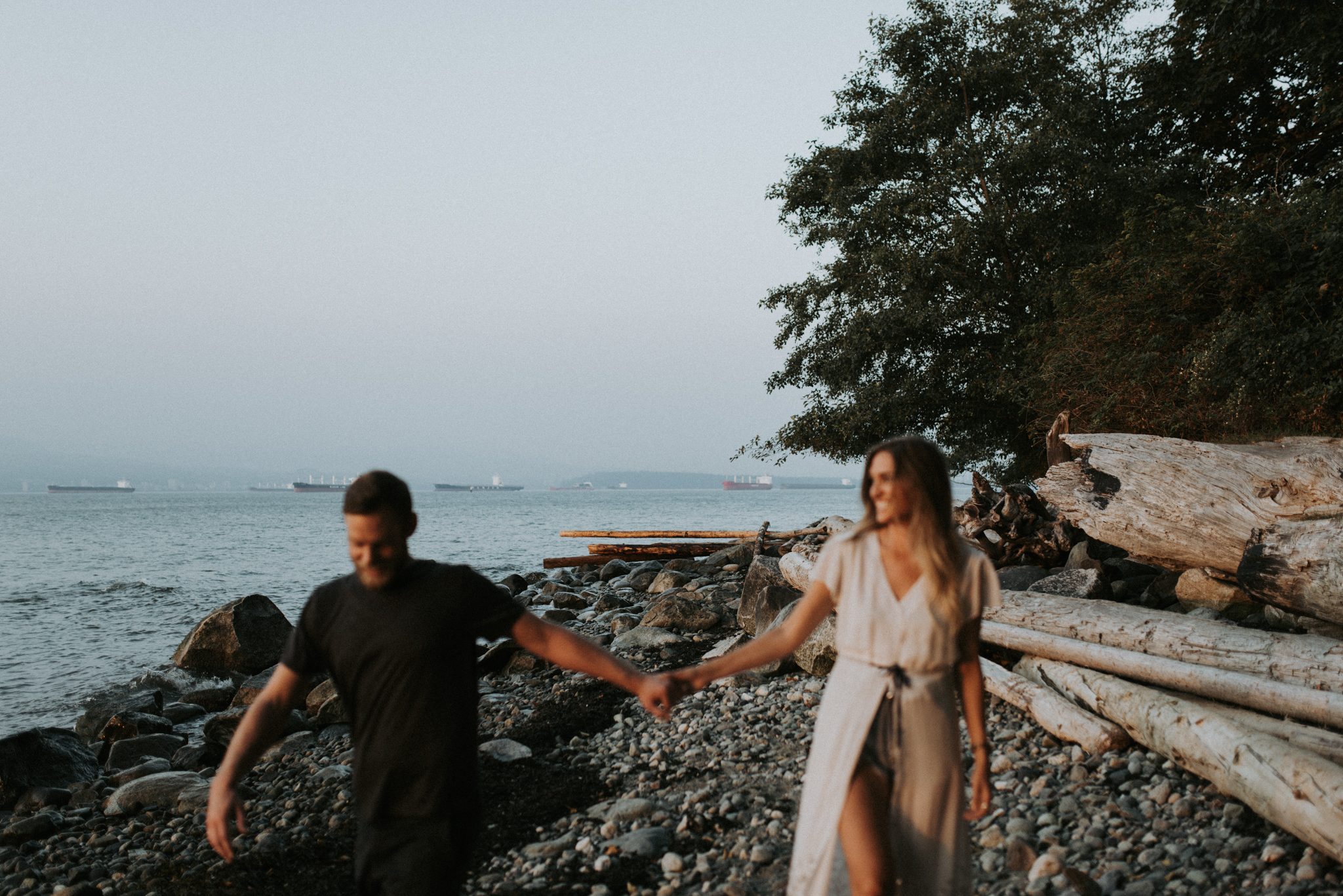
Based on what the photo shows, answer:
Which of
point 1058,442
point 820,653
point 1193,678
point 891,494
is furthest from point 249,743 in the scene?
point 1058,442

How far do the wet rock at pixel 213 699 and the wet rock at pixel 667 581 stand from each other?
8.98 metres

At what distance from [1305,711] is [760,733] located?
3.78m

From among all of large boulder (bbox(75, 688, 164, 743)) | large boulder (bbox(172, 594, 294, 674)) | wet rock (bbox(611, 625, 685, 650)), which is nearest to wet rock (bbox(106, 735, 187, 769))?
large boulder (bbox(75, 688, 164, 743))

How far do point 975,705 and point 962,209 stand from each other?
20.1 m

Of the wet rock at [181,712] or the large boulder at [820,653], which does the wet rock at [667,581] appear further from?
the large boulder at [820,653]

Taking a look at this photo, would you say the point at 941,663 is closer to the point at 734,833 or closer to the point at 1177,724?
the point at 734,833

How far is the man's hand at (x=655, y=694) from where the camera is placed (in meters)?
3.20

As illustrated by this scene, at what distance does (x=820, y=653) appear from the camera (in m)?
8.47

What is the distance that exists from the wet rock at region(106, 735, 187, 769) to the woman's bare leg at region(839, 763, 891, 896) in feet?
28.4

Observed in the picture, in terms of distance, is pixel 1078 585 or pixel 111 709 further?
pixel 111 709

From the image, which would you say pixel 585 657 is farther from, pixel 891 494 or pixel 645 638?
pixel 645 638

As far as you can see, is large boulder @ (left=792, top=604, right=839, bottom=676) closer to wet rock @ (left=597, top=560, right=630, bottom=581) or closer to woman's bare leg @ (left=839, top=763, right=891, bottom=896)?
woman's bare leg @ (left=839, top=763, right=891, bottom=896)

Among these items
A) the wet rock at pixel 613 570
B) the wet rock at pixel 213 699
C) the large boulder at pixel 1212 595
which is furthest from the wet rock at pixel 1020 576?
the wet rock at pixel 613 570

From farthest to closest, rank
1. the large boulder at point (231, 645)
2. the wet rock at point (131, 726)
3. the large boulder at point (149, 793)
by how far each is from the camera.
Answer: the large boulder at point (231, 645) < the wet rock at point (131, 726) < the large boulder at point (149, 793)
